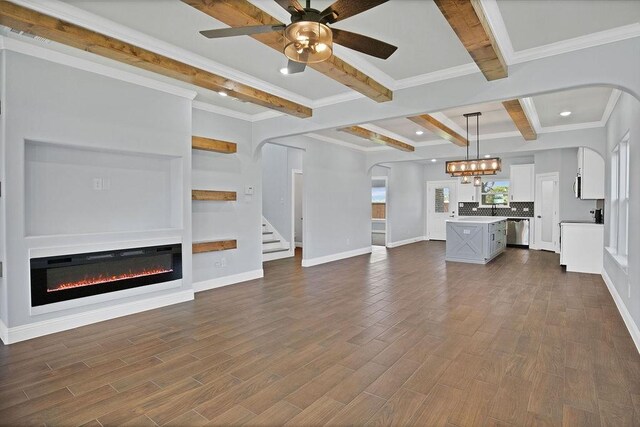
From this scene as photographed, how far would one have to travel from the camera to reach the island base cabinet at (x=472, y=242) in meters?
7.54

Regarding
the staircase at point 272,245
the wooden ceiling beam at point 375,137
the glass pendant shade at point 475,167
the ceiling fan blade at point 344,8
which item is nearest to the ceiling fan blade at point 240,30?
the ceiling fan blade at point 344,8

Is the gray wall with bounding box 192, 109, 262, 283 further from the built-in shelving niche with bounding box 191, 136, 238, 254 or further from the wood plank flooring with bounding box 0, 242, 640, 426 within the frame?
the wood plank flooring with bounding box 0, 242, 640, 426

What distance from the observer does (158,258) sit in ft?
14.9

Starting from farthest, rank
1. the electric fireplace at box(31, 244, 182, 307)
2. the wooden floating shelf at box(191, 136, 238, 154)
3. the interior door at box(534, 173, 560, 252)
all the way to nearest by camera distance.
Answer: the interior door at box(534, 173, 560, 252) → the wooden floating shelf at box(191, 136, 238, 154) → the electric fireplace at box(31, 244, 182, 307)

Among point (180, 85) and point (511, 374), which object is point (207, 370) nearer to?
point (511, 374)

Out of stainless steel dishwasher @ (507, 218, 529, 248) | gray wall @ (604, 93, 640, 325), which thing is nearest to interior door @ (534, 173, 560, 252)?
stainless steel dishwasher @ (507, 218, 529, 248)

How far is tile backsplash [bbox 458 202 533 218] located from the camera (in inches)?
407

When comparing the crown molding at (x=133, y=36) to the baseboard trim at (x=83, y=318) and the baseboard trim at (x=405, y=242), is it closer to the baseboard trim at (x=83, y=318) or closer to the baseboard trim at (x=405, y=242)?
the baseboard trim at (x=83, y=318)

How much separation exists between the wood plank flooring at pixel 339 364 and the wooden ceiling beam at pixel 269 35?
260 centimetres

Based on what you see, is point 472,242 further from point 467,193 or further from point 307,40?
point 307,40

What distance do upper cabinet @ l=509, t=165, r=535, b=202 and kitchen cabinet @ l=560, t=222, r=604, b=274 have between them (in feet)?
12.0

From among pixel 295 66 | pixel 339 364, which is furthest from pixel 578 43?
pixel 339 364

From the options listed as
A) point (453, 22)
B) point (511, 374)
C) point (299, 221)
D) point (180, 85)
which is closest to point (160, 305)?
point (180, 85)

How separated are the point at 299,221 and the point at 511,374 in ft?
26.9
